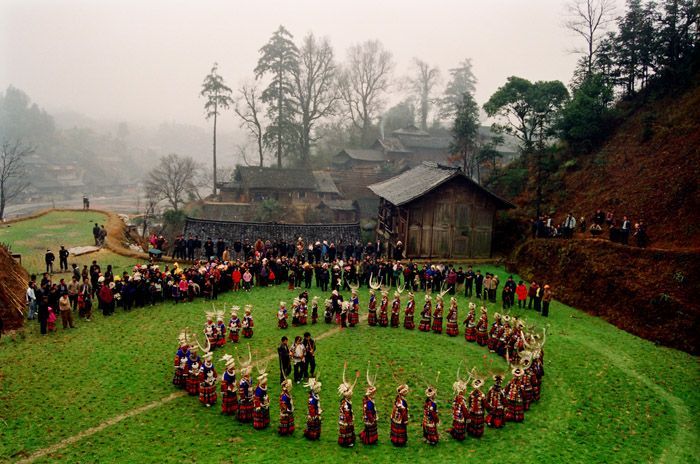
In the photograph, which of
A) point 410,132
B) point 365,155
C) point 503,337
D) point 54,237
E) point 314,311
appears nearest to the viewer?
point 503,337

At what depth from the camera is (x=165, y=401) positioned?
1391 centimetres

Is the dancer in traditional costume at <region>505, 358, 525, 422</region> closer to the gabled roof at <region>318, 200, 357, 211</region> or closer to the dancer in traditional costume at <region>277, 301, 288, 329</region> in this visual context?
the dancer in traditional costume at <region>277, 301, 288, 329</region>

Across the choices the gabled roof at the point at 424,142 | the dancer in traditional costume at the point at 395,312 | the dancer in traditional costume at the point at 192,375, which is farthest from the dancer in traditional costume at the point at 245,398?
the gabled roof at the point at 424,142

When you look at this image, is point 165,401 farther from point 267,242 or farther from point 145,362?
point 267,242

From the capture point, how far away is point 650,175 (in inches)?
1162

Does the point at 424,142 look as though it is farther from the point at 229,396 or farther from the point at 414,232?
the point at 229,396

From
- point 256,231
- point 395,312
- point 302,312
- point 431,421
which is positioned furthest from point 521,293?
point 256,231

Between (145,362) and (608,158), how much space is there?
3138 centimetres

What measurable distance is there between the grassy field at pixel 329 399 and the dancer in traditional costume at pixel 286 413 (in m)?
0.21

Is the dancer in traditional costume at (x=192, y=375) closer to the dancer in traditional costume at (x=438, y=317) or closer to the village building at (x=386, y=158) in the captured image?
the dancer in traditional costume at (x=438, y=317)

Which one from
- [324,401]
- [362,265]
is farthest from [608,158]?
[324,401]

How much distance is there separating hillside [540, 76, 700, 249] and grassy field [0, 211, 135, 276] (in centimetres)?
2810

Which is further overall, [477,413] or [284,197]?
[284,197]

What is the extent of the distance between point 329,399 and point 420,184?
69.9 ft
